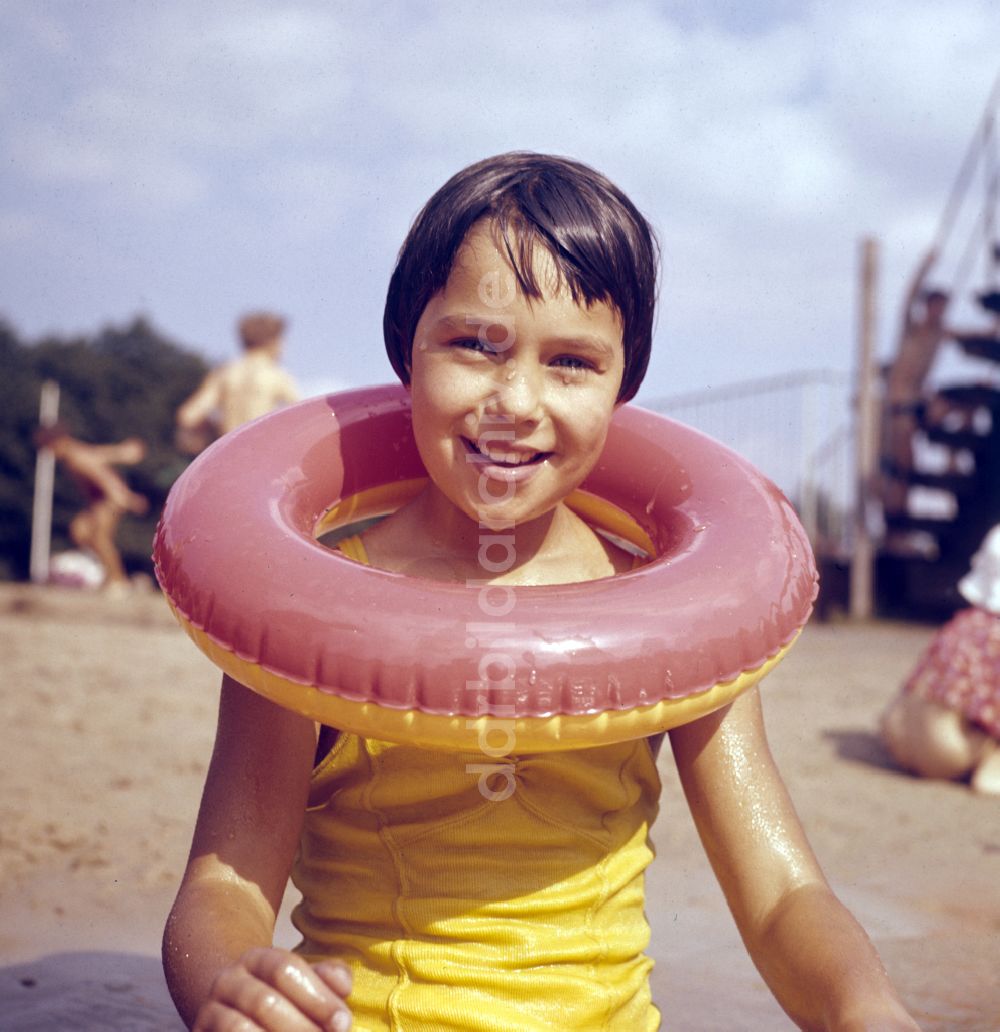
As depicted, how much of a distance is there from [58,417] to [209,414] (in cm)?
2663

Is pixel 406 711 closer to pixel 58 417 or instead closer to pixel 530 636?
pixel 530 636

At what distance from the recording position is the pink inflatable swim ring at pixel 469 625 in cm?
134

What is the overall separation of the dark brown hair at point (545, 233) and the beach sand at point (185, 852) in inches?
61.7

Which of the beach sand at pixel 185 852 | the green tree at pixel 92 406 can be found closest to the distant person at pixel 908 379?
the beach sand at pixel 185 852

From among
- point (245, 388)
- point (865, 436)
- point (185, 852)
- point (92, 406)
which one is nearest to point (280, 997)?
point (185, 852)

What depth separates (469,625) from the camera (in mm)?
1353

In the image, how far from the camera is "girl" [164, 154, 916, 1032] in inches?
59.8

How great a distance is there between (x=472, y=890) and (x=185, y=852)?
2.34 m

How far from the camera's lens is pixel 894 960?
115 inches

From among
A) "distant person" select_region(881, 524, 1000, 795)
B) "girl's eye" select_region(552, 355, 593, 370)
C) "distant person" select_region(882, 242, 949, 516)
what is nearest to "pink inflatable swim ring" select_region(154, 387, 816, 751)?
"girl's eye" select_region(552, 355, 593, 370)

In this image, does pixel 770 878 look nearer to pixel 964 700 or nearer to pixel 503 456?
pixel 503 456

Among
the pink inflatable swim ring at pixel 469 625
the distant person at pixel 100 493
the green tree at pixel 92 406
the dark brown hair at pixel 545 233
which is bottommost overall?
the green tree at pixel 92 406

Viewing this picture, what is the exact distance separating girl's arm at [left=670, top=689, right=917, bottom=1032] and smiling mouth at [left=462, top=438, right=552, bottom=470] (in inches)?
18.1

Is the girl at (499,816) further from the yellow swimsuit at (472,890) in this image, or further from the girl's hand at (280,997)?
the girl's hand at (280,997)
